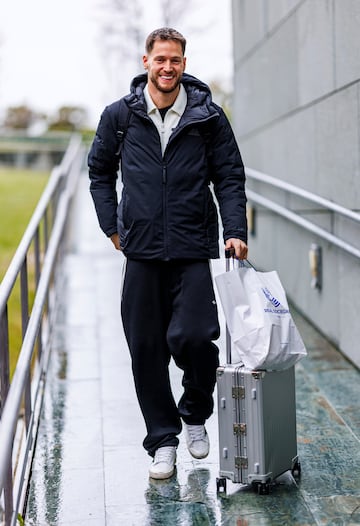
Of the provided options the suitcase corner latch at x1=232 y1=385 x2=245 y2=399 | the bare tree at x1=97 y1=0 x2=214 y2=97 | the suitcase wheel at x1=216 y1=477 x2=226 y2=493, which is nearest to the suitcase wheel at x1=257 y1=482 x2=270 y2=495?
the suitcase wheel at x1=216 y1=477 x2=226 y2=493

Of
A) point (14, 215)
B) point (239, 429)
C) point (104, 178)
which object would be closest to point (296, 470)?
point (239, 429)

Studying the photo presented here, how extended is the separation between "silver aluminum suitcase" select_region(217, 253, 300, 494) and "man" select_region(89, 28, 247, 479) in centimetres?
17

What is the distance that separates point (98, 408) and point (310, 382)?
1.22m

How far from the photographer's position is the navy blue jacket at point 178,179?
372 centimetres

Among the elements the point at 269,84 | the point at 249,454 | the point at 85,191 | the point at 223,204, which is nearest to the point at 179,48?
the point at 223,204

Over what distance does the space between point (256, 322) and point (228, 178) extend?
2.12 feet

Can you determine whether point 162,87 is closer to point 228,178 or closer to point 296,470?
point 228,178

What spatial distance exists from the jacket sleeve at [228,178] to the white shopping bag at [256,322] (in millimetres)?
256

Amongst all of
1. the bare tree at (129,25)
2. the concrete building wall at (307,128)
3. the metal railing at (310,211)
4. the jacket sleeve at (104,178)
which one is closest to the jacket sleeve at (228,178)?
the jacket sleeve at (104,178)

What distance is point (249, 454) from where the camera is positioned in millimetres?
3621

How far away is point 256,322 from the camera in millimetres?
3502

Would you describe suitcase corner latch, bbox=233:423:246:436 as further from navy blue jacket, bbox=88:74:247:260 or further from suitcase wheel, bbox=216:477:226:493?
navy blue jacket, bbox=88:74:247:260

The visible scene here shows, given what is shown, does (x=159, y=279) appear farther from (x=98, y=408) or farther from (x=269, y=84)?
(x=269, y=84)

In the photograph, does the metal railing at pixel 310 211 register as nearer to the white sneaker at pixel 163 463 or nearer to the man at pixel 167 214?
→ the man at pixel 167 214
